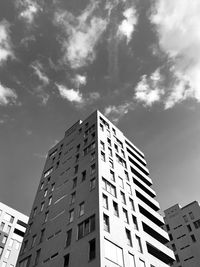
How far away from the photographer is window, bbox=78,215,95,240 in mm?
26156

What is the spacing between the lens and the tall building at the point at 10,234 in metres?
58.0

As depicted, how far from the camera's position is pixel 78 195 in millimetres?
32688

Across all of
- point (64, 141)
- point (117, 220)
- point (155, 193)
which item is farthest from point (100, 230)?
point (64, 141)

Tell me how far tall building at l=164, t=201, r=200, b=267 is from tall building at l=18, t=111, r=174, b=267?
1956 cm

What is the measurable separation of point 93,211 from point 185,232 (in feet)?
135

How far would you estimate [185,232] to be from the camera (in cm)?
5931

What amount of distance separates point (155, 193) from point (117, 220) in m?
20.6

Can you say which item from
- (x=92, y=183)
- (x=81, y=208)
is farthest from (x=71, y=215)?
(x=92, y=183)

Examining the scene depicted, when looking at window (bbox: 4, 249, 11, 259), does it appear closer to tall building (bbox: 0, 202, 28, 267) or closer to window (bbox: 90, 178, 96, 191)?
tall building (bbox: 0, 202, 28, 267)

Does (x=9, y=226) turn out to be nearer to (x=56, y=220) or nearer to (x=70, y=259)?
(x=56, y=220)

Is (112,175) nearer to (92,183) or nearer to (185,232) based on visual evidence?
(92,183)

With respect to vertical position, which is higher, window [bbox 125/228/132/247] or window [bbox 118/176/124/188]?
window [bbox 118/176/124/188]

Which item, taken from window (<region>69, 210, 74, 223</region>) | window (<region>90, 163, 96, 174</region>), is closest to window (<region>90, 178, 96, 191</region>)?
window (<region>90, 163, 96, 174</region>)

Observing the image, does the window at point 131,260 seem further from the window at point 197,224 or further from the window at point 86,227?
the window at point 197,224
